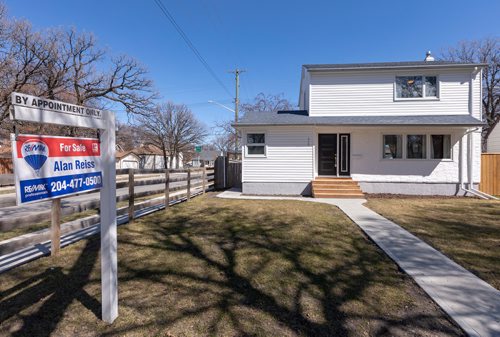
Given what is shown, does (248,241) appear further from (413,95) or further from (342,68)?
(413,95)

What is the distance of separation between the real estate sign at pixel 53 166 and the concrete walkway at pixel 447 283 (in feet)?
12.2

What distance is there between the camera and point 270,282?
11.7ft

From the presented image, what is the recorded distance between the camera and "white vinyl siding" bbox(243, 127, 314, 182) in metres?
12.8

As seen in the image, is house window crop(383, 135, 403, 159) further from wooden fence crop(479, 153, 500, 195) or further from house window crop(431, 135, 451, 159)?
wooden fence crop(479, 153, 500, 195)

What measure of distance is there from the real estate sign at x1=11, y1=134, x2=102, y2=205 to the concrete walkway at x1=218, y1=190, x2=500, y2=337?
12.2 feet

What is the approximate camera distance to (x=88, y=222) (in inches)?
214

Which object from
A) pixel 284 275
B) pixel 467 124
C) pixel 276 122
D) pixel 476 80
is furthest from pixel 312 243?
pixel 476 80

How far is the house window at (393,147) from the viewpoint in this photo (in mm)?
12836

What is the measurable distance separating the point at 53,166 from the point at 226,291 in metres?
2.20

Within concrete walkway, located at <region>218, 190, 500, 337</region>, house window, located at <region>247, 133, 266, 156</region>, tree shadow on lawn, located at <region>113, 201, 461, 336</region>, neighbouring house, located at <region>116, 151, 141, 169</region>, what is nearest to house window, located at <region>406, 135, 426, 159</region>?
house window, located at <region>247, 133, 266, 156</region>

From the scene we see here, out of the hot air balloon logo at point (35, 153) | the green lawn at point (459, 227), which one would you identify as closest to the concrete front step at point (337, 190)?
the green lawn at point (459, 227)

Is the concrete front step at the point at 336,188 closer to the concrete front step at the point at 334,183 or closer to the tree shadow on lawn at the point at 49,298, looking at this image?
the concrete front step at the point at 334,183

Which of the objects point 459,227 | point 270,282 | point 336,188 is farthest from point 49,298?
point 336,188

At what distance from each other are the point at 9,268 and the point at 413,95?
1520 centimetres
